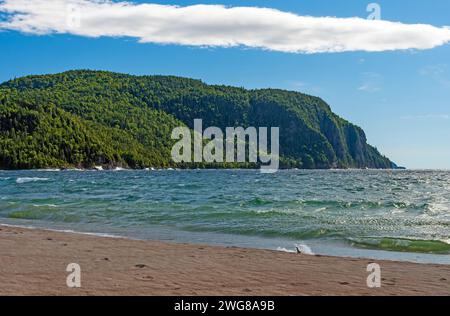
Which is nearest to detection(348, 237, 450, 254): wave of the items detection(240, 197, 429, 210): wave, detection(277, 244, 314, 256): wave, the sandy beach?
detection(277, 244, 314, 256): wave

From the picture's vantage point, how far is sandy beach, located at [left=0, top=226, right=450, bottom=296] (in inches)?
374

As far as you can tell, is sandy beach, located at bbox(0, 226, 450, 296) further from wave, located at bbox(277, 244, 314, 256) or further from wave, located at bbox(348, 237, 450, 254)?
wave, located at bbox(348, 237, 450, 254)

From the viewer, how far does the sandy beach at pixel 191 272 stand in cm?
950

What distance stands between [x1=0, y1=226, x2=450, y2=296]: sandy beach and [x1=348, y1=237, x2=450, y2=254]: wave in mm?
4070

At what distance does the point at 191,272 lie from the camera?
37.3 feet

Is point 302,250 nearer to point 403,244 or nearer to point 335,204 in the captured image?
point 403,244

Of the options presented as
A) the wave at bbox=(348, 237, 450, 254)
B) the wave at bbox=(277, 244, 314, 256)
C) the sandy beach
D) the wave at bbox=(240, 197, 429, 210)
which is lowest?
the wave at bbox=(240, 197, 429, 210)

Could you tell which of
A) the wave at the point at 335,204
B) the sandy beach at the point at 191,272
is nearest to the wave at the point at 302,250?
the sandy beach at the point at 191,272

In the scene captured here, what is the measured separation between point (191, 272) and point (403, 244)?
9.67 m
